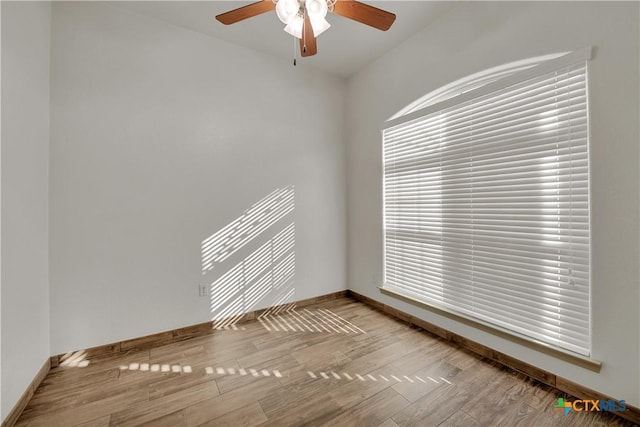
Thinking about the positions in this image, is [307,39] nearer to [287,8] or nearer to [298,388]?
[287,8]

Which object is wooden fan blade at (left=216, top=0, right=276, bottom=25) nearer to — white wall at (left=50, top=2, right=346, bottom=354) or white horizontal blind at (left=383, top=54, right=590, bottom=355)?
white wall at (left=50, top=2, right=346, bottom=354)

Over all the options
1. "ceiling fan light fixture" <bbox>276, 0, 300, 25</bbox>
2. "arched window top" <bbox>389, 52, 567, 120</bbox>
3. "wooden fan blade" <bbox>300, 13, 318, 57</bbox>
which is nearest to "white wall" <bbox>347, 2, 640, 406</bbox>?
"arched window top" <bbox>389, 52, 567, 120</bbox>

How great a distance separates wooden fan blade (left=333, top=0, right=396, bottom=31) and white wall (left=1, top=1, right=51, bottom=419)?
1854mm

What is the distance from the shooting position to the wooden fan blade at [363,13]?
153cm

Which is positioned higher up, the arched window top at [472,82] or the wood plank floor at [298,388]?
the arched window top at [472,82]

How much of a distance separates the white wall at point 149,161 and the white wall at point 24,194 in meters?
0.12

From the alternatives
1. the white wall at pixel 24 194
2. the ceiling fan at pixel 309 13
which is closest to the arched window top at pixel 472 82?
the ceiling fan at pixel 309 13

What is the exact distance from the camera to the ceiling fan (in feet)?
4.80

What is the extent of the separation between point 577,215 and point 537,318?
29.2 inches

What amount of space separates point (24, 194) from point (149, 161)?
0.82 meters

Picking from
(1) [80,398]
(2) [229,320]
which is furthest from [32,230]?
(2) [229,320]

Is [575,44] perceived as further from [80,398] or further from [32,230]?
[80,398]

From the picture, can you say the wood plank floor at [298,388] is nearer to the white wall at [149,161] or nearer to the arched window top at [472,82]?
the white wall at [149,161]

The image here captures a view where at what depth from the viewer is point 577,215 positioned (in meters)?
1.62
